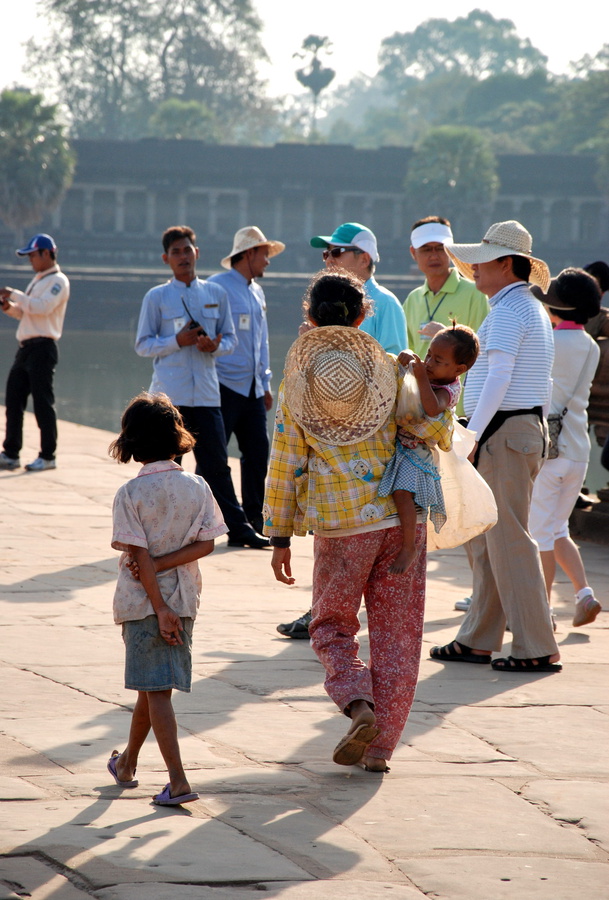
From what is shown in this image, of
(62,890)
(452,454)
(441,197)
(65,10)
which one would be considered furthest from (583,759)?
(65,10)

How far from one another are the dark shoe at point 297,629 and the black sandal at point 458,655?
0.46 metres

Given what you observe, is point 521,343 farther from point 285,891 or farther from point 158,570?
point 285,891

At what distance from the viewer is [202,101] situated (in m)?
66.9

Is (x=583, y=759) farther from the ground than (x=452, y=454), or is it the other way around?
(x=452, y=454)

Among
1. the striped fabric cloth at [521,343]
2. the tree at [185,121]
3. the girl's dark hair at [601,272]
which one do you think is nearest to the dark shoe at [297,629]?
the striped fabric cloth at [521,343]

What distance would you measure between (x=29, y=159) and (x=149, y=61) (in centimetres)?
2476

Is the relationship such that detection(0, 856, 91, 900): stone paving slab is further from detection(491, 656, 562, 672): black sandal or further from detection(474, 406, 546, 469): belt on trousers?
detection(474, 406, 546, 469): belt on trousers

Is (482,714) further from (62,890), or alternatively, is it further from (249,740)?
(62,890)

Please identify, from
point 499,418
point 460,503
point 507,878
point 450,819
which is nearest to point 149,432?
point 460,503

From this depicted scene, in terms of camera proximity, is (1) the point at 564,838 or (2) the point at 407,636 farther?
(2) the point at 407,636

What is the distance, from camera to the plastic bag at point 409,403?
299 centimetres

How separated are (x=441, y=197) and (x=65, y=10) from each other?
75.8 feet

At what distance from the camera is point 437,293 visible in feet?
16.2

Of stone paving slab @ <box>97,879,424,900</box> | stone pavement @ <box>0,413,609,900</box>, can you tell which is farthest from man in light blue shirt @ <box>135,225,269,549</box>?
stone paving slab @ <box>97,879,424,900</box>
